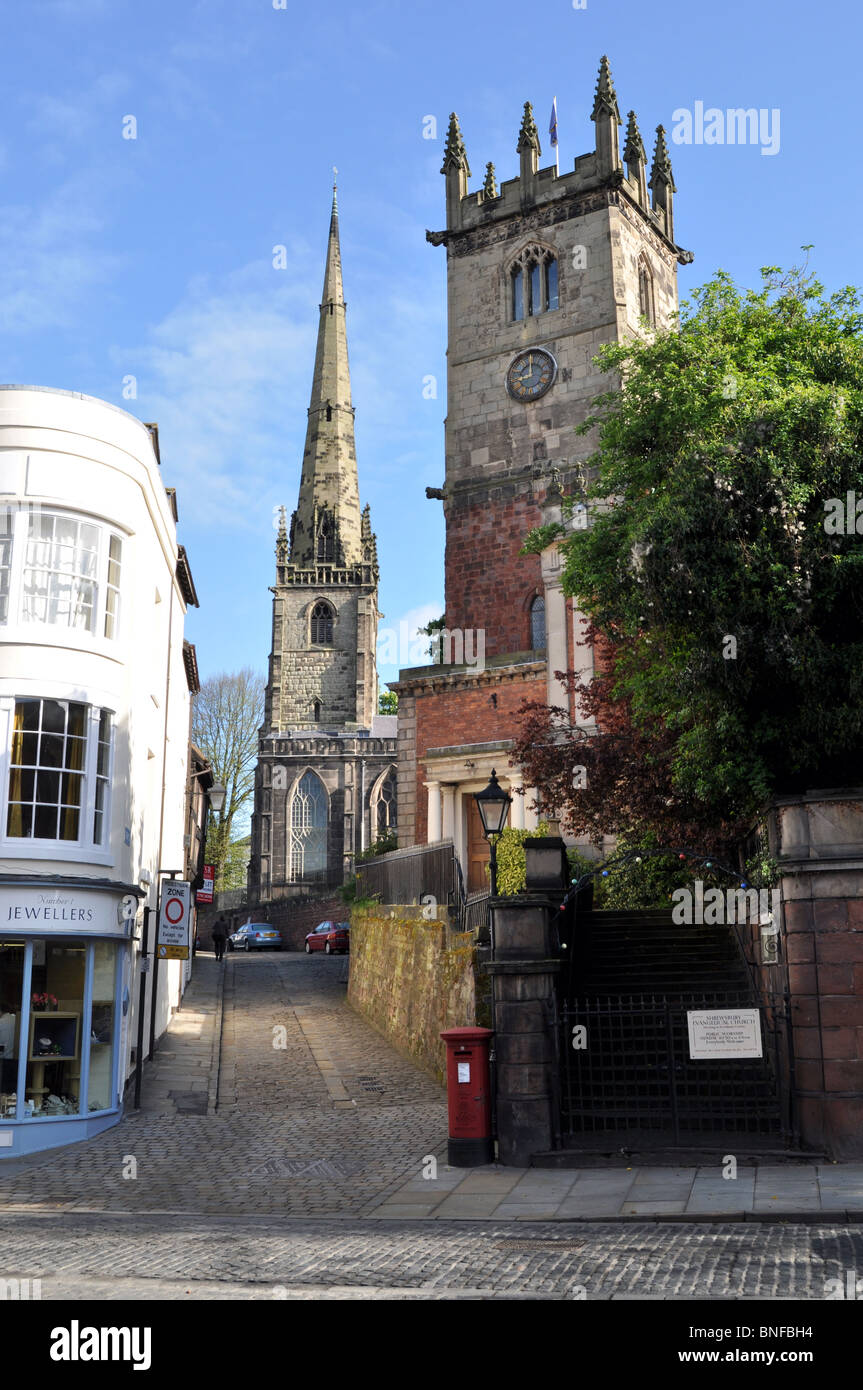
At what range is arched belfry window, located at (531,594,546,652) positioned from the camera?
34.1m

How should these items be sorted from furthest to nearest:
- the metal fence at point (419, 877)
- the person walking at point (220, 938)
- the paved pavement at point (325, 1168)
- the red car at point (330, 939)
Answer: the red car at point (330, 939)
the person walking at point (220, 938)
the metal fence at point (419, 877)
the paved pavement at point (325, 1168)

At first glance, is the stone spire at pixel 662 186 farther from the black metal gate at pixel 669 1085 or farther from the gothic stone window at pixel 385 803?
the gothic stone window at pixel 385 803

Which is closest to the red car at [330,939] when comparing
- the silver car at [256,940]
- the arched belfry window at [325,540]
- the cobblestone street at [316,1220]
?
the silver car at [256,940]

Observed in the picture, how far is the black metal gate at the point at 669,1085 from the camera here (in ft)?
44.1

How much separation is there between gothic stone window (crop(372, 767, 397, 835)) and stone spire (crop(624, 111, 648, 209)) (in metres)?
41.2

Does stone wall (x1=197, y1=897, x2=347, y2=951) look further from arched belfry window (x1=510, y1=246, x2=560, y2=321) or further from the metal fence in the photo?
arched belfry window (x1=510, y1=246, x2=560, y2=321)

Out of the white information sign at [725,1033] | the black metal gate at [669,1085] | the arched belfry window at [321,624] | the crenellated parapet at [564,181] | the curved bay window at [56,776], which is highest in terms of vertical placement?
the crenellated parapet at [564,181]

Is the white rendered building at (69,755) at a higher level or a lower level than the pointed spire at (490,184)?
lower

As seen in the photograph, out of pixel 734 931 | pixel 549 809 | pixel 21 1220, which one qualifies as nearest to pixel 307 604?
pixel 549 809

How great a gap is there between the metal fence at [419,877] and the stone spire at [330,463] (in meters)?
52.2

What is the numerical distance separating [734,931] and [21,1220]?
35.4ft

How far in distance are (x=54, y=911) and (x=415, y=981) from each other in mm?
7253

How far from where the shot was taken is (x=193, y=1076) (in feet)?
64.6

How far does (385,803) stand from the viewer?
7319 cm
